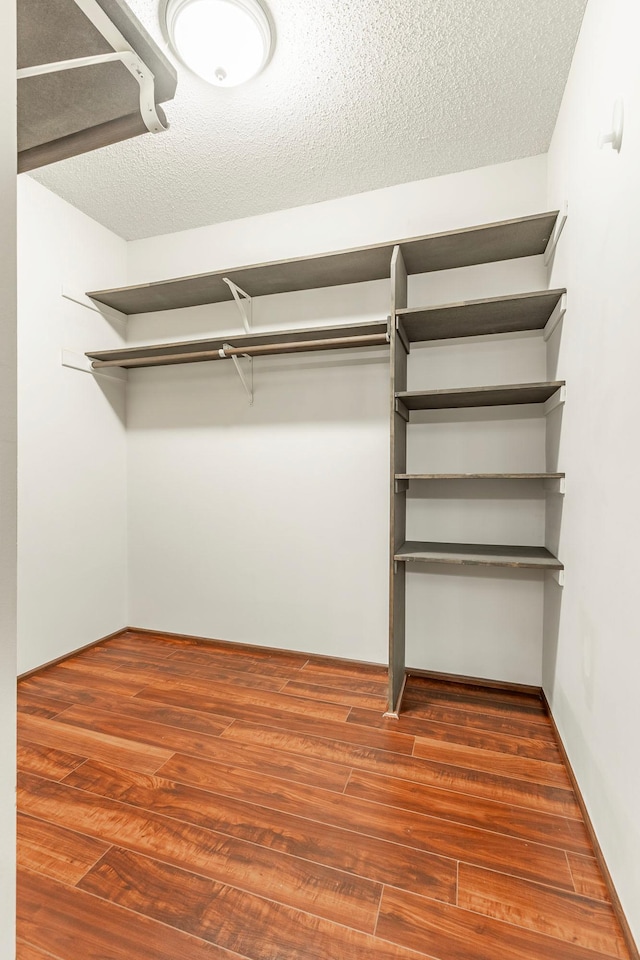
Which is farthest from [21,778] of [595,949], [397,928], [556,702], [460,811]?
[556,702]

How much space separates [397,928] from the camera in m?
1.17

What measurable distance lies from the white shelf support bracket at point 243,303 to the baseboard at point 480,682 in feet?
7.27

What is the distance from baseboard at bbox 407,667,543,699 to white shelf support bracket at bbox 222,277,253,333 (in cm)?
222

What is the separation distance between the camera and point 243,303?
2.91 meters

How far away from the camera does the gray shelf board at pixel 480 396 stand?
6.66 ft

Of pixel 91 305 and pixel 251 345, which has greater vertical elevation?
pixel 91 305

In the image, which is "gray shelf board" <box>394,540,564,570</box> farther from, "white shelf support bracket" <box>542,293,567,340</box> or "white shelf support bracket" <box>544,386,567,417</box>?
"white shelf support bracket" <box>542,293,567,340</box>

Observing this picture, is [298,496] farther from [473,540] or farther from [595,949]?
[595,949]

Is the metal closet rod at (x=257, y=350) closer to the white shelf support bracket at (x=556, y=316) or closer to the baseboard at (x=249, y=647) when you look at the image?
the white shelf support bracket at (x=556, y=316)

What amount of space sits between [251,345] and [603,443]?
1.98 m

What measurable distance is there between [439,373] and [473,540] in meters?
0.91

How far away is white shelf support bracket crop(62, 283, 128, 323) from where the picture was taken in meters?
2.84

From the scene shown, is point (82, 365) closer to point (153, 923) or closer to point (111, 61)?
point (111, 61)

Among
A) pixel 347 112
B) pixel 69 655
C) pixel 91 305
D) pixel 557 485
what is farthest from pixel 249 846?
pixel 91 305
